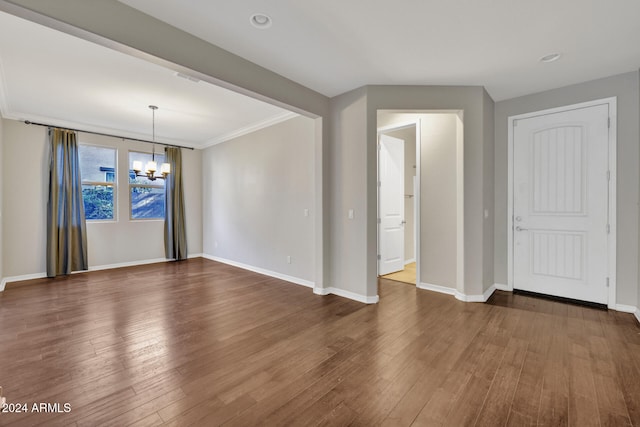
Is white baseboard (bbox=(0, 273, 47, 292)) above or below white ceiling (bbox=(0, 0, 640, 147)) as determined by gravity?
below

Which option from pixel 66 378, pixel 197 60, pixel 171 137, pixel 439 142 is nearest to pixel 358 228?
pixel 439 142

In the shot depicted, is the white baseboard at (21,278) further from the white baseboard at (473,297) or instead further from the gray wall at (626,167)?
the gray wall at (626,167)

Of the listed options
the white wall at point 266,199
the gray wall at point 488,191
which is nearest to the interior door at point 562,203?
the gray wall at point 488,191

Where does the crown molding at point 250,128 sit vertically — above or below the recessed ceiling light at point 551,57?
above

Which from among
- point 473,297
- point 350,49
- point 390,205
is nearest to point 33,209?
point 350,49

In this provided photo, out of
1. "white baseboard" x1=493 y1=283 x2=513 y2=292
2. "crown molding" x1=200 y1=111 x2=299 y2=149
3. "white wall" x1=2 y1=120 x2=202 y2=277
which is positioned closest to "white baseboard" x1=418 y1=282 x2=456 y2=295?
"white baseboard" x1=493 y1=283 x2=513 y2=292

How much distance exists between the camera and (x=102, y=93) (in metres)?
3.86

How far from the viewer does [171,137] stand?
20.7 feet

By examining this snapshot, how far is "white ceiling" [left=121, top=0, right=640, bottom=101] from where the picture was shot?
2.16 meters

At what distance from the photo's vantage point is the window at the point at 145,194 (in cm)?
618

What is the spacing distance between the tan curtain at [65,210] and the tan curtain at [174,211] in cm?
153

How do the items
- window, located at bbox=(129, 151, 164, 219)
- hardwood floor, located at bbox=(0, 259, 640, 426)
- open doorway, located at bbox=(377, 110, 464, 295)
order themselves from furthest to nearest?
window, located at bbox=(129, 151, 164, 219)
open doorway, located at bbox=(377, 110, 464, 295)
hardwood floor, located at bbox=(0, 259, 640, 426)

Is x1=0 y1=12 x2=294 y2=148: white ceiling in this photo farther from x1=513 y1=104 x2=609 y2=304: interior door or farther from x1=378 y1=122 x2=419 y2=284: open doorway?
Answer: x1=513 y1=104 x2=609 y2=304: interior door

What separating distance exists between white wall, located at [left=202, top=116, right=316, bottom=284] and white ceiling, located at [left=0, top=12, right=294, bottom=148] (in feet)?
1.40
